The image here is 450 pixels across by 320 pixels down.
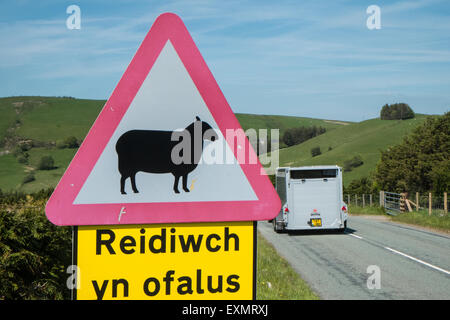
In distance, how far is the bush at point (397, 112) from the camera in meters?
135

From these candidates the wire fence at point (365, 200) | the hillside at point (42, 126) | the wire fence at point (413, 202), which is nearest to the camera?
the wire fence at point (413, 202)

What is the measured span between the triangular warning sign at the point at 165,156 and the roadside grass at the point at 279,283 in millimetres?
4686

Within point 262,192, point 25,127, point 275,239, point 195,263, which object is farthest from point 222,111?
point 25,127

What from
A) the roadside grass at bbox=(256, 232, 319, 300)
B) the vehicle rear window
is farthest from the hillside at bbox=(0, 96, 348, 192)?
the roadside grass at bbox=(256, 232, 319, 300)

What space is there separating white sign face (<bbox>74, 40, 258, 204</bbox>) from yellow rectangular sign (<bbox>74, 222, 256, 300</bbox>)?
0.48 feet

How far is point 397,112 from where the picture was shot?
444 ft

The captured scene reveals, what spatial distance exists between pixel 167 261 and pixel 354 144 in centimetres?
11661

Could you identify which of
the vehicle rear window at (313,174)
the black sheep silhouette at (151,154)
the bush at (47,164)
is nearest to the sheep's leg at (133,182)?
the black sheep silhouette at (151,154)

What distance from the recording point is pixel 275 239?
19016mm

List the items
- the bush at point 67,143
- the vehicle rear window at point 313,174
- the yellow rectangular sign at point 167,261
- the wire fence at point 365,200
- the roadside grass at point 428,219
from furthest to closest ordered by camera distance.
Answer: the bush at point 67,143 → the wire fence at point 365,200 → the roadside grass at point 428,219 → the vehicle rear window at point 313,174 → the yellow rectangular sign at point 167,261

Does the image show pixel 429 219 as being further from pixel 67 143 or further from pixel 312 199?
pixel 67 143

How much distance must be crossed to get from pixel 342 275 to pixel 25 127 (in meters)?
91.0

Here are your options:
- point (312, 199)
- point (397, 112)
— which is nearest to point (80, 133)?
point (312, 199)

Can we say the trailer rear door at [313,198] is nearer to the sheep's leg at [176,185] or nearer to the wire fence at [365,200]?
the sheep's leg at [176,185]
